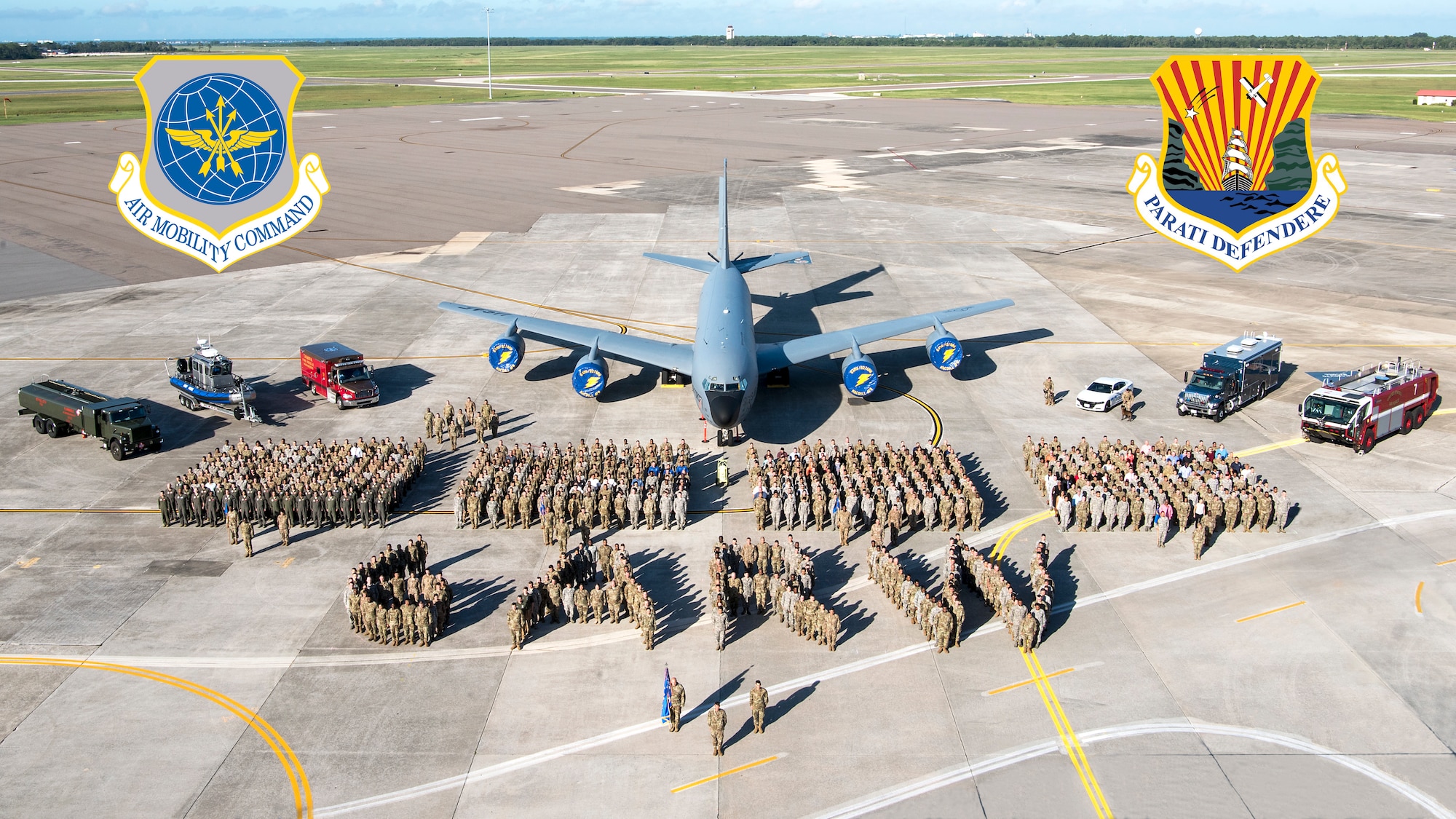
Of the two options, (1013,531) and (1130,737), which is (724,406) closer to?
(1013,531)

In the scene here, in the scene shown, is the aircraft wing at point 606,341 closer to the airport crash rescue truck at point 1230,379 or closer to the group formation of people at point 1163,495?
the group formation of people at point 1163,495

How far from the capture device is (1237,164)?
3275cm

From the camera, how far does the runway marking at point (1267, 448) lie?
123 feet

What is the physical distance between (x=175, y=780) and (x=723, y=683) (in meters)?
12.5

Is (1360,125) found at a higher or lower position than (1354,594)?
higher

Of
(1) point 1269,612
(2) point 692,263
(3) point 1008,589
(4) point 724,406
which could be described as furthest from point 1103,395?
(2) point 692,263

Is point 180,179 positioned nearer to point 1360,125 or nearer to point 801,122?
point 801,122

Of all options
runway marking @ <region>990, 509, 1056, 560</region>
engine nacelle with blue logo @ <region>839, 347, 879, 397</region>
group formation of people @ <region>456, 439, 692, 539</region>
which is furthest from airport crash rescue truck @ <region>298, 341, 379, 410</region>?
runway marking @ <region>990, 509, 1056, 560</region>

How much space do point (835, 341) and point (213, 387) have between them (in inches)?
1070

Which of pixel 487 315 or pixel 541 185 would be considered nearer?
pixel 487 315

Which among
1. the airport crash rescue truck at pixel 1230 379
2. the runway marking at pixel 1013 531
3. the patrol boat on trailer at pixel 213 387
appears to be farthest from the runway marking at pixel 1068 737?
the patrol boat on trailer at pixel 213 387

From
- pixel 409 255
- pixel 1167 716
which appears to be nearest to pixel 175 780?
pixel 1167 716

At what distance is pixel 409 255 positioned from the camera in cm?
6938

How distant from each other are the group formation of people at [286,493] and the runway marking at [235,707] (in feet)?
22.3
